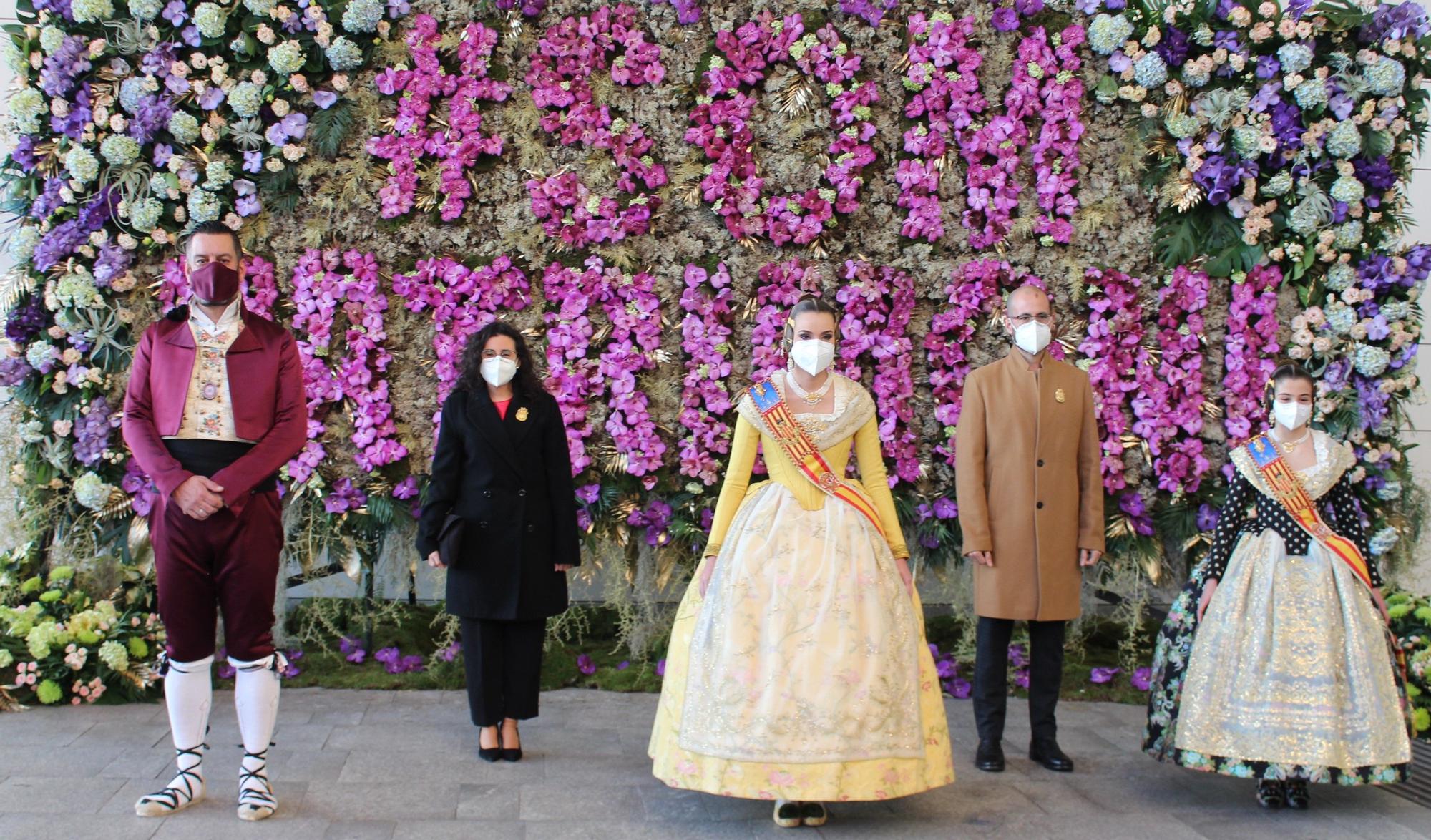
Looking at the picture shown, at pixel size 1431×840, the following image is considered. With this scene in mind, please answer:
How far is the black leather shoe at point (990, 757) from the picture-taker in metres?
3.96

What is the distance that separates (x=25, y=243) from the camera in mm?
4848

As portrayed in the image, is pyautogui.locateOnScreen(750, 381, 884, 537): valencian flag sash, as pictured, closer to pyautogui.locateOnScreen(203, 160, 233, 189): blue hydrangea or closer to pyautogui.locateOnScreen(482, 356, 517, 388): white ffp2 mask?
pyautogui.locateOnScreen(482, 356, 517, 388): white ffp2 mask

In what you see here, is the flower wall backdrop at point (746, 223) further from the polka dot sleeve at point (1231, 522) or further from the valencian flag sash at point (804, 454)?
the valencian flag sash at point (804, 454)

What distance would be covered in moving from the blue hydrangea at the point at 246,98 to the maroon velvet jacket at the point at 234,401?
1697mm

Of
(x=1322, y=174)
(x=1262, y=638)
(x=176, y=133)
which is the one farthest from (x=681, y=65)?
(x=1262, y=638)

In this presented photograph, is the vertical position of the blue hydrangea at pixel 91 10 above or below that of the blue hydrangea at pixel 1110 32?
below

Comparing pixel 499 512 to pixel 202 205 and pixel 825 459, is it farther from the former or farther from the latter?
pixel 202 205

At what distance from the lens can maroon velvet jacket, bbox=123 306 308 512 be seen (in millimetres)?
3314

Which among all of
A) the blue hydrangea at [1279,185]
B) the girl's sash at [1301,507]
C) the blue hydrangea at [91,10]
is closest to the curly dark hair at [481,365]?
the blue hydrangea at [91,10]

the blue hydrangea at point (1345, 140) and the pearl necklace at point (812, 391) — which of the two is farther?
the blue hydrangea at point (1345, 140)

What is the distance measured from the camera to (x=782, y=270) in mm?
5117

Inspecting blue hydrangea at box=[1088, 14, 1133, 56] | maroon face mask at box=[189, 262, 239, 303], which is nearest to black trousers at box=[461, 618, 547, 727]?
maroon face mask at box=[189, 262, 239, 303]

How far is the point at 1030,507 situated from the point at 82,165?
3.79 metres

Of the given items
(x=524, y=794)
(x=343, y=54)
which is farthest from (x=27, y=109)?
(x=524, y=794)
